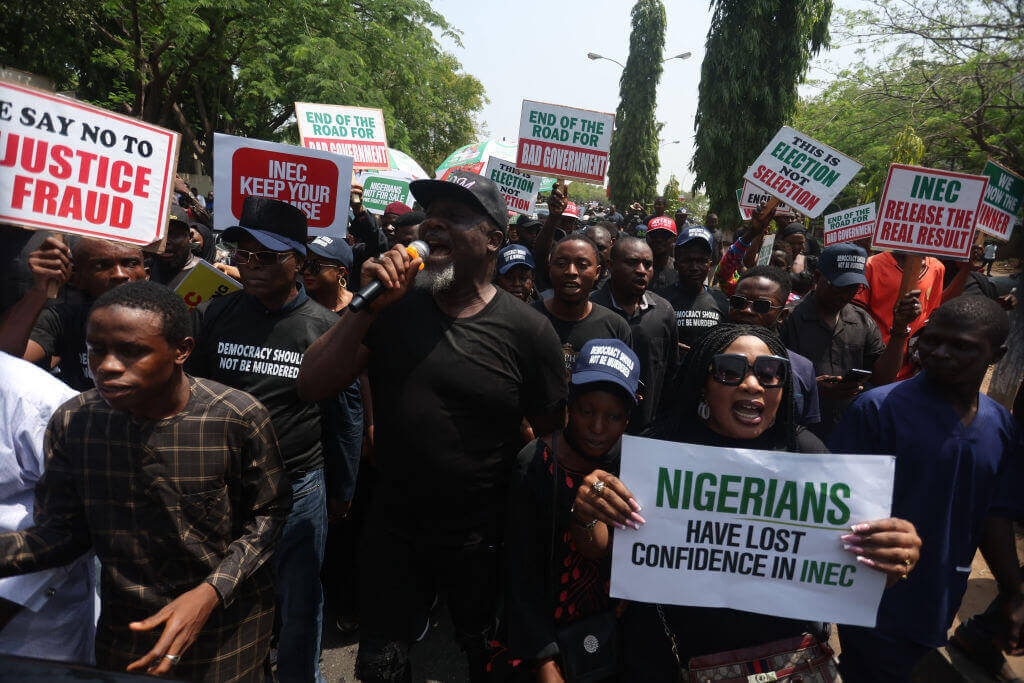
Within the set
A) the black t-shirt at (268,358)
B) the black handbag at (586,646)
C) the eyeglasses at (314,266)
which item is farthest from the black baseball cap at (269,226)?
the black handbag at (586,646)

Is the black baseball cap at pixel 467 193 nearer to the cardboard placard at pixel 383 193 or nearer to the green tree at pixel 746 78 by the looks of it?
the cardboard placard at pixel 383 193

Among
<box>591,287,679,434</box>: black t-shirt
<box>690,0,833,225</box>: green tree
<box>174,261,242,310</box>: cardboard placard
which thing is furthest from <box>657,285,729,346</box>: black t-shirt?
<box>690,0,833,225</box>: green tree

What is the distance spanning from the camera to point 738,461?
1931 millimetres

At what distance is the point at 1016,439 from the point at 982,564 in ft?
9.13

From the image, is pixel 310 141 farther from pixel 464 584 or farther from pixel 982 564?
pixel 982 564

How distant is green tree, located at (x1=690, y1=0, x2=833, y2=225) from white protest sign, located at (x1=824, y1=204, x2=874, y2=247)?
16.2 m

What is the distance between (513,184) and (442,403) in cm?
546

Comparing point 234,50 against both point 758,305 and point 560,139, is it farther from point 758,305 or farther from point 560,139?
point 758,305

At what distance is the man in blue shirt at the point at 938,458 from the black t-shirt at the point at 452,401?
4.33 feet

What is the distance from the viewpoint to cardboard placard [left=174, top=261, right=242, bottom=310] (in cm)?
353

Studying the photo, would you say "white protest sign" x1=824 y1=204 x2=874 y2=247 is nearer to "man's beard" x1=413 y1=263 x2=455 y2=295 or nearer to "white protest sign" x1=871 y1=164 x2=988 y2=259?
"white protest sign" x1=871 y1=164 x2=988 y2=259

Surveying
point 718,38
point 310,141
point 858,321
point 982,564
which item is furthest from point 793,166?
point 718,38

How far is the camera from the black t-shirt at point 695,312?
4.78m

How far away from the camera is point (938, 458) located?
2367 millimetres
